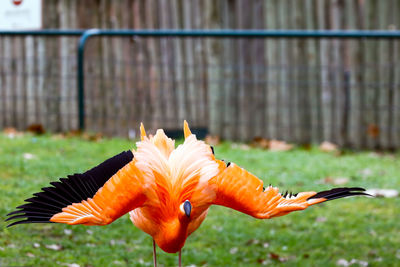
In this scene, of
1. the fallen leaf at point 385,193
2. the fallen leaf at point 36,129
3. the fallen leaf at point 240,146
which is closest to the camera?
the fallen leaf at point 385,193

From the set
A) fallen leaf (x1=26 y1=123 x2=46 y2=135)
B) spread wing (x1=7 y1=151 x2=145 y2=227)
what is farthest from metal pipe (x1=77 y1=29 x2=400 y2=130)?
spread wing (x1=7 y1=151 x2=145 y2=227)

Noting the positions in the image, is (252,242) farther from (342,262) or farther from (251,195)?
(251,195)

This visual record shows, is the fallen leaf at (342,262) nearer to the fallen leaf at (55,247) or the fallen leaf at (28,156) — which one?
the fallen leaf at (55,247)

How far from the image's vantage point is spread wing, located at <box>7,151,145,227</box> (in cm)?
215

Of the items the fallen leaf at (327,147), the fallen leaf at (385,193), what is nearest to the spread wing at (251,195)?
the fallen leaf at (385,193)

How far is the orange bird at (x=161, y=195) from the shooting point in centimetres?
216

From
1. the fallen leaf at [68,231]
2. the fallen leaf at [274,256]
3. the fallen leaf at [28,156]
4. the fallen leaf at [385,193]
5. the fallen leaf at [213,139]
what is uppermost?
the fallen leaf at [28,156]

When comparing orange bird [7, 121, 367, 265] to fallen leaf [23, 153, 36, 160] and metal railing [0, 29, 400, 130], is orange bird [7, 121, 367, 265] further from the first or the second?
metal railing [0, 29, 400, 130]

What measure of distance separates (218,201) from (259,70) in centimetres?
655

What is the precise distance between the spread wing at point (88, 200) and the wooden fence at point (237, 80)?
230 inches

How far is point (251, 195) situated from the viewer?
7.37 ft

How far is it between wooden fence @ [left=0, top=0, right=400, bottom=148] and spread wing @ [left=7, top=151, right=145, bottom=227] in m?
5.84

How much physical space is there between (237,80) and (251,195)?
20.7ft

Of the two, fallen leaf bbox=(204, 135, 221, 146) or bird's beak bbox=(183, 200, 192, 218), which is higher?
bird's beak bbox=(183, 200, 192, 218)
